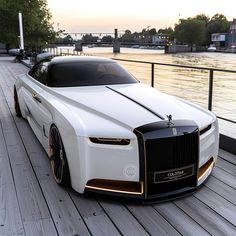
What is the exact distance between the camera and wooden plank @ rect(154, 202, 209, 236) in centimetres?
319

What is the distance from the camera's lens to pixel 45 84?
5379mm

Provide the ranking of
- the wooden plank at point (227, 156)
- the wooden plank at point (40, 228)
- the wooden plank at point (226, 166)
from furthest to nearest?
the wooden plank at point (227, 156), the wooden plank at point (226, 166), the wooden plank at point (40, 228)

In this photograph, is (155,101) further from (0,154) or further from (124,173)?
(0,154)

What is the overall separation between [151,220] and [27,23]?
97.3 feet

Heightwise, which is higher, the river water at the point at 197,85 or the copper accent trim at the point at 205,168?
the river water at the point at 197,85

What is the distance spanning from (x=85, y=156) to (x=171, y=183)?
0.91 metres

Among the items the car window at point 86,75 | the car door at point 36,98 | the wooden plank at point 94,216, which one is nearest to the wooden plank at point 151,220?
the wooden plank at point 94,216

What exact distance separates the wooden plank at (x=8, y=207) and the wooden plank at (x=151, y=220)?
1060mm

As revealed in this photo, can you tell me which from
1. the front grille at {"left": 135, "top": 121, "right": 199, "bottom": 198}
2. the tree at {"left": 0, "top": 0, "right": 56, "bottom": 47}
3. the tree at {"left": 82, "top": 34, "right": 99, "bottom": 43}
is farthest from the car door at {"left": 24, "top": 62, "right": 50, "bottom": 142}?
the tree at {"left": 82, "top": 34, "right": 99, "bottom": 43}

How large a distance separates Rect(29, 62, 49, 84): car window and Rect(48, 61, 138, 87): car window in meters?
0.21

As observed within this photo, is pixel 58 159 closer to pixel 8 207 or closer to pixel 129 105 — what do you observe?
pixel 8 207

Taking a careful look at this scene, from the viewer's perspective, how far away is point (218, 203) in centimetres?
372

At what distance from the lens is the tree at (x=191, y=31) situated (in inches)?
6481

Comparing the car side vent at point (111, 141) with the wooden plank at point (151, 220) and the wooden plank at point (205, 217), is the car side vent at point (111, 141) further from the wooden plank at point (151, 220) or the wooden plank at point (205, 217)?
the wooden plank at point (205, 217)
